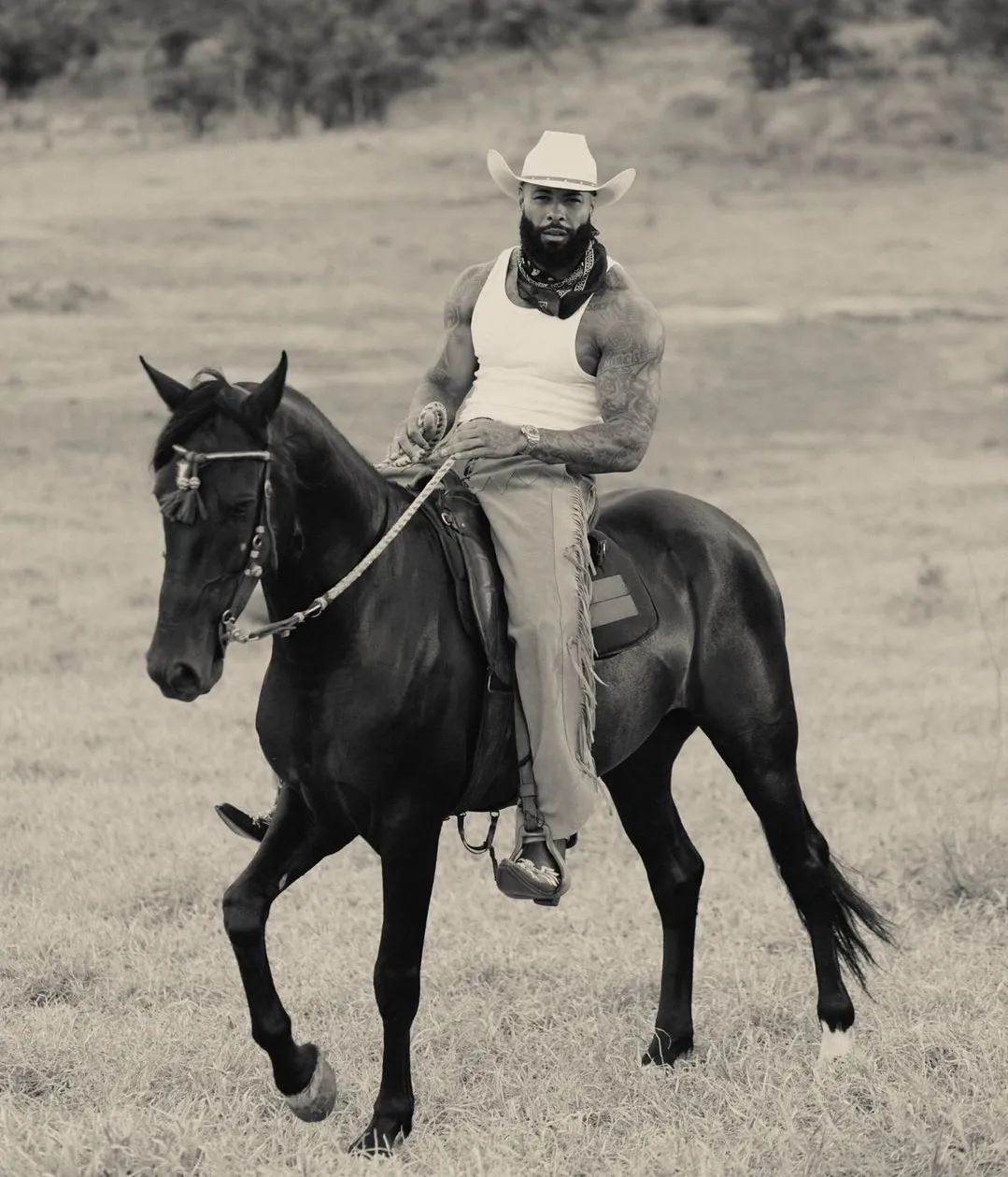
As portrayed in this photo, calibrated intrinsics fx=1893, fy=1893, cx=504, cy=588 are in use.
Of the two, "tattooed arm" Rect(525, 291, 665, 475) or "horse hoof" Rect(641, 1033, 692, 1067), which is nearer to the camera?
"tattooed arm" Rect(525, 291, 665, 475)

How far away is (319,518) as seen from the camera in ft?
16.7

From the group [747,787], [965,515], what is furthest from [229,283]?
[747,787]

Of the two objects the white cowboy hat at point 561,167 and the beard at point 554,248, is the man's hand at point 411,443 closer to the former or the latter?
the beard at point 554,248

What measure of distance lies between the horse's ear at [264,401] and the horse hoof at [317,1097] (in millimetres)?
1850

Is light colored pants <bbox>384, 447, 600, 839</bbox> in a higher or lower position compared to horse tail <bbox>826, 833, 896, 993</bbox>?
higher

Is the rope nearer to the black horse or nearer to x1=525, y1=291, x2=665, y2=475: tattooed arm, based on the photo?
the black horse

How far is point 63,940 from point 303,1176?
2442 mm

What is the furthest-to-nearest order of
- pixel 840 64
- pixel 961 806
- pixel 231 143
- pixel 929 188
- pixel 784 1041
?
pixel 840 64, pixel 231 143, pixel 929 188, pixel 961 806, pixel 784 1041

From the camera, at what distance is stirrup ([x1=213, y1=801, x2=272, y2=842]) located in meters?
5.64

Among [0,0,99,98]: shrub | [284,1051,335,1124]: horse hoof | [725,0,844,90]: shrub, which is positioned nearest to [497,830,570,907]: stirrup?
[284,1051,335,1124]: horse hoof

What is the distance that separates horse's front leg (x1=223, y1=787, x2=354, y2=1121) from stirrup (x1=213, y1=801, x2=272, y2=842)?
19 centimetres

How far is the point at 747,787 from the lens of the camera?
6.48 m

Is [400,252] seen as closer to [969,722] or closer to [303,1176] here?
[969,722]

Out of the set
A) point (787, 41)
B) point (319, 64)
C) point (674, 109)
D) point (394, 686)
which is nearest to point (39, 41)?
point (319, 64)
